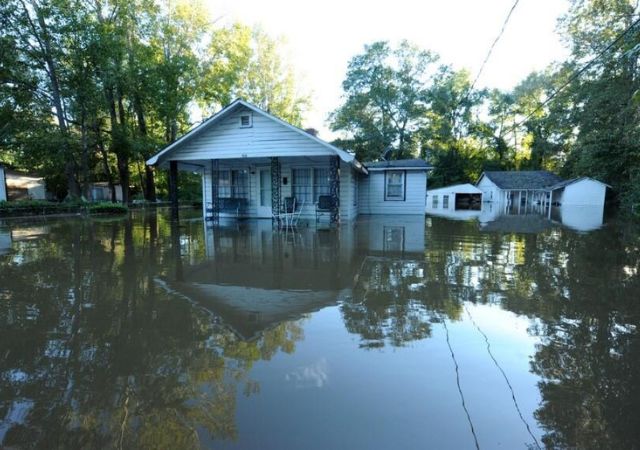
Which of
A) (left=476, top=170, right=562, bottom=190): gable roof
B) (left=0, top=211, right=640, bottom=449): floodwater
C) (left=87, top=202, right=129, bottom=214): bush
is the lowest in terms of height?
(left=0, top=211, right=640, bottom=449): floodwater

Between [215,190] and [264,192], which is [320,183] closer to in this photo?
Result: [264,192]

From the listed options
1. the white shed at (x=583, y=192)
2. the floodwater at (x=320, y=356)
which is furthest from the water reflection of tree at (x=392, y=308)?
the white shed at (x=583, y=192)

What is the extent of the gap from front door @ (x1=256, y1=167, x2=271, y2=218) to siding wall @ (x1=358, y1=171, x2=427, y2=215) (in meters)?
6.09

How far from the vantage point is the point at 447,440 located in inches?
77.7

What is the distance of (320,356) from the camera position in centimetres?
297

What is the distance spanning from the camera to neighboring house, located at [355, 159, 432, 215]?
18.4 meters

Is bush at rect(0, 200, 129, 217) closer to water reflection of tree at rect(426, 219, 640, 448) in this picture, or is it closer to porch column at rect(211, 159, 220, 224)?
porch column at rect(211, 159, 220, 224)

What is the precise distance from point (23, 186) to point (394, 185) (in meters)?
32.3

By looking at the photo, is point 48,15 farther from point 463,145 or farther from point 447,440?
point 463,145

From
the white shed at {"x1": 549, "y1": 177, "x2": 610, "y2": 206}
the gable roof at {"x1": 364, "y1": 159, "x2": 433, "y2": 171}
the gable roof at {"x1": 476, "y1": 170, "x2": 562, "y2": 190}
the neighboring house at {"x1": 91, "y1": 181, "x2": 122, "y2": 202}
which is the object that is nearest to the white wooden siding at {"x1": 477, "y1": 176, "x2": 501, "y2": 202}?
the gable roof at {"x1": 476, "y1": 170, "x2": 562, "y2": 190}

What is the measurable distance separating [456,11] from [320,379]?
840 centimetres

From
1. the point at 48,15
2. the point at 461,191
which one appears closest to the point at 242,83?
the point at 48,15

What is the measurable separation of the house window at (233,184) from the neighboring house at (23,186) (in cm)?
2362

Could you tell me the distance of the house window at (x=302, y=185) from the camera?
15.0 metres
